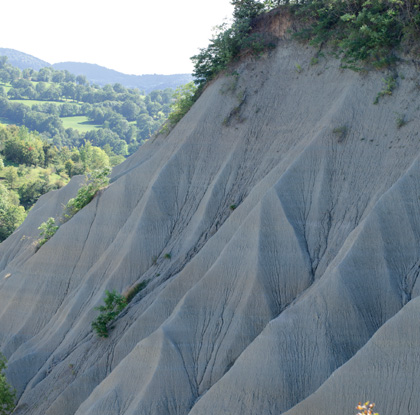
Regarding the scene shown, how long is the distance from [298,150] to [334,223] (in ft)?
16.3

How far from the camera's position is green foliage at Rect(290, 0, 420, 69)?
99.7 feet

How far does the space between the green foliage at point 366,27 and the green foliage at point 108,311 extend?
16494mm

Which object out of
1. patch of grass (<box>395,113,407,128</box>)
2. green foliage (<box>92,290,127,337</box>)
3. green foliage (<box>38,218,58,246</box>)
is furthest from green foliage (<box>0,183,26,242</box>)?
patch of grass (<box>395,113,407,128</box>)

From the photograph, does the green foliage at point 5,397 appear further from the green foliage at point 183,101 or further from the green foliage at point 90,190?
the green foliage at point 183,101

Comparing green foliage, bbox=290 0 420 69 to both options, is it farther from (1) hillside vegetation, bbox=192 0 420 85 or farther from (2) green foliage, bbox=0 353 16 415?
(2) green foliage, bbox=0 353 16 415

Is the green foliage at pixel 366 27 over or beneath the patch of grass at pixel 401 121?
over

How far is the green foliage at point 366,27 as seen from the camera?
30.4 metres

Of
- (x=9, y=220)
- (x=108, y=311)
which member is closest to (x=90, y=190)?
(x=108, y=311)

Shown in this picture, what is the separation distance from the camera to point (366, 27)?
3055cm

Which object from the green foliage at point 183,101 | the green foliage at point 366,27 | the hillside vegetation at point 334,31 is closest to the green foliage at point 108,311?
the green foliage at point 183,101

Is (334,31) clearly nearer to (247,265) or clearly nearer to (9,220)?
(247,265)

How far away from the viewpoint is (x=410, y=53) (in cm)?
3028

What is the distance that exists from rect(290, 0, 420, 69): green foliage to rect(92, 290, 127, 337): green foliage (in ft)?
54.1

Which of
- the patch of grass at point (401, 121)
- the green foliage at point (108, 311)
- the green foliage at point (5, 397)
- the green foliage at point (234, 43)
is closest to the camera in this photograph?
the patch of grass at point (401, 121)
